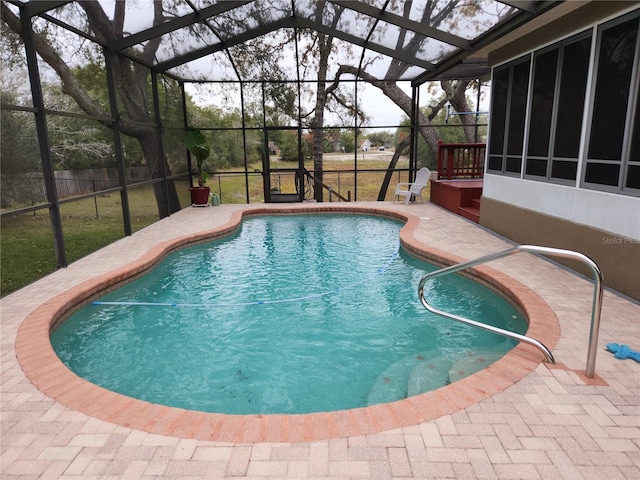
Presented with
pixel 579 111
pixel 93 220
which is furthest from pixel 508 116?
pixel 93 220

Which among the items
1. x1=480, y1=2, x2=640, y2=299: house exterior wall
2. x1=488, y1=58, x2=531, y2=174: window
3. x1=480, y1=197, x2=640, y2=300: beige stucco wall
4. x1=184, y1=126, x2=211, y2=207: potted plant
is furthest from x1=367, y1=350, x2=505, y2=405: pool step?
x1=184, y1=126, x2=211, y2=207: potted plant

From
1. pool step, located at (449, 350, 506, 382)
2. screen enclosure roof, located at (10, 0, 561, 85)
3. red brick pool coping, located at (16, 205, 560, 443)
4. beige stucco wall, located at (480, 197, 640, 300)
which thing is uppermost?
screen enclosure roof, located at (10, 0, 561, 85)

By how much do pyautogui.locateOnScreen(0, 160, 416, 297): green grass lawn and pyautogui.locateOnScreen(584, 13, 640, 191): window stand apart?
6703 millimetres

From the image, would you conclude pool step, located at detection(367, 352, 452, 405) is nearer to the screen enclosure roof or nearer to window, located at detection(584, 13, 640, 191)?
window, located at detection(584, 13, 640, 191)

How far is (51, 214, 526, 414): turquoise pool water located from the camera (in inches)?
117

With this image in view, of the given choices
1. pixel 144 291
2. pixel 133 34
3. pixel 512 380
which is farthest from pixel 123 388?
pixel 133 34

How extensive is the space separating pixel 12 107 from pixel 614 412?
590 cm

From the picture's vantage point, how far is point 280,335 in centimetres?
379

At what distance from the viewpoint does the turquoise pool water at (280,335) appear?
117 inches

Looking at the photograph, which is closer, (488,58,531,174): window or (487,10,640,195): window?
(487,10,640,195): window

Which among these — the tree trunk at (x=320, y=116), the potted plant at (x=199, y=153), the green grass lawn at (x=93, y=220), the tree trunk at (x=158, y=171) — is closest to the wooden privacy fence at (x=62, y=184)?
the green grass lawn at (x=93, y=220)

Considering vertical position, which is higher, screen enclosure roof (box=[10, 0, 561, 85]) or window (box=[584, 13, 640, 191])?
screen enclosure roof (box=[10, 0, 561, 85])

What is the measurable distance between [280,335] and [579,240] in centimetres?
365

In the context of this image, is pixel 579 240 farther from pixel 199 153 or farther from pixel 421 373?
pixel 199 153
